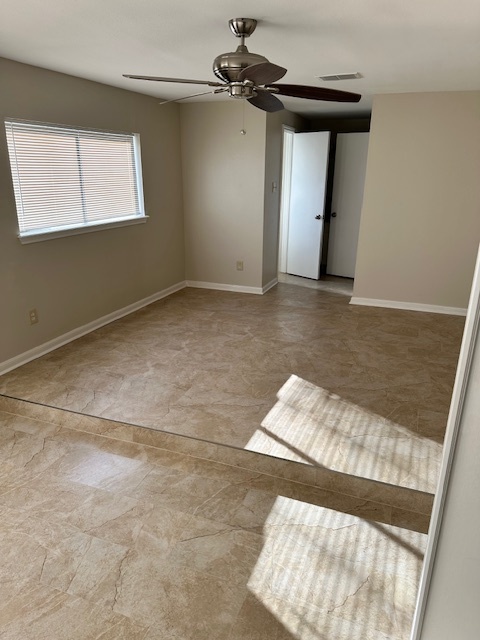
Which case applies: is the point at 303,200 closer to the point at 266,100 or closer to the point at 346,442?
the point at 266,100

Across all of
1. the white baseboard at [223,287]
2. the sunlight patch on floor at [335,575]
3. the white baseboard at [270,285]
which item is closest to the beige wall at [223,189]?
the white baseboard at [223,287]

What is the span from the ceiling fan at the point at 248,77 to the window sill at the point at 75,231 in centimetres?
168

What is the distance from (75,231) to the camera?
12.4ft

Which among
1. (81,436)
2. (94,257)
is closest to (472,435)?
(81,436)

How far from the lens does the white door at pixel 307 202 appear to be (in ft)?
18.9

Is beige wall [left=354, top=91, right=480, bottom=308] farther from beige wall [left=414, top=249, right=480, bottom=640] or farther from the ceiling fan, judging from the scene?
beige wall [left=414, top=249, right=480, bottom=640]

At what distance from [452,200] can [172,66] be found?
3.04 metres

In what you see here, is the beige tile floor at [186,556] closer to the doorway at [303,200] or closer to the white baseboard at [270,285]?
the white baseboard at [270,285]

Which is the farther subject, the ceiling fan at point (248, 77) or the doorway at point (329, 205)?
the doorway at point (329, 205)

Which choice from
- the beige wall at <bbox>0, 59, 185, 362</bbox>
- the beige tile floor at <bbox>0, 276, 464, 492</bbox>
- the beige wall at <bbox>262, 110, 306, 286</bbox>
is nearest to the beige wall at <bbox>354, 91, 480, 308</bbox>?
the beige tile floor at <bbox>0, 276, 464, 492</bbox>

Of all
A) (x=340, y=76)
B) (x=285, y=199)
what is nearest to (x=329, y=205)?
(x=285, y=199)

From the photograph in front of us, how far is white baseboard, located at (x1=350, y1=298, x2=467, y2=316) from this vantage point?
4727mm

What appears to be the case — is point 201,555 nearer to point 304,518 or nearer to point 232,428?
point 304,518

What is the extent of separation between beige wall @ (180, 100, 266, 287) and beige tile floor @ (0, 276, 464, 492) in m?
0.95
